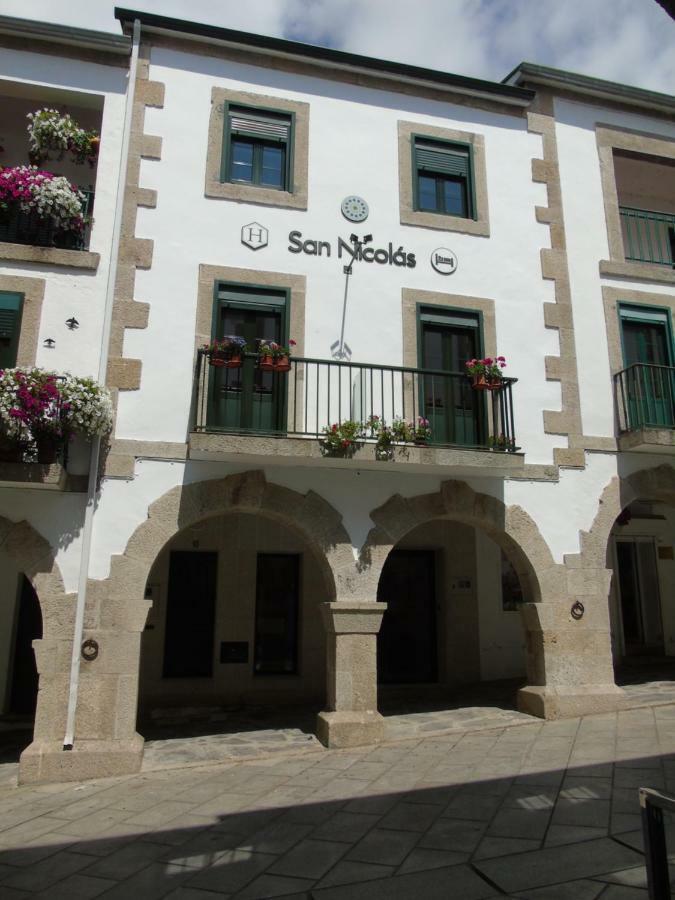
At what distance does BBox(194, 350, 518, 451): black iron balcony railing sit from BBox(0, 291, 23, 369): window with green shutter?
6.63 ft

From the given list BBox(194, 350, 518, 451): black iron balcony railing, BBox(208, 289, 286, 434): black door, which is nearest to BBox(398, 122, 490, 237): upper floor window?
BBox(194, 350, 518, 451): black iron balcony railing

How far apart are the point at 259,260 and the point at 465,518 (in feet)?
13.4

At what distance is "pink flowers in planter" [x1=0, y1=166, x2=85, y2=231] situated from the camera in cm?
755

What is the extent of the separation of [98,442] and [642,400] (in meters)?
6.98

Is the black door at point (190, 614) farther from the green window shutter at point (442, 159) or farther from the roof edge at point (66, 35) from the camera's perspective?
the roof edge at point (66, 35)

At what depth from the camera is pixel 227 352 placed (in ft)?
24.2

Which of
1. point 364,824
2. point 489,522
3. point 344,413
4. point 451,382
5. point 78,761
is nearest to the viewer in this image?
point 364,824

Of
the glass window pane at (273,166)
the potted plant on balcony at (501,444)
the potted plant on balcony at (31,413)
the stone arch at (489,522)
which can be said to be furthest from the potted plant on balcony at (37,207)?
the potted plant on balcony at (501,444)

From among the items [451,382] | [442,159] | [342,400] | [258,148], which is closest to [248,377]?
[342,400]

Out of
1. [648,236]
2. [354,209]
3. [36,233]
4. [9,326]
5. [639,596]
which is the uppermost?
[648,236]

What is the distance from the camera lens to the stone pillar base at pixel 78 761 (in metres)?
6.33

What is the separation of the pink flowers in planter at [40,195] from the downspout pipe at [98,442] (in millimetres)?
558

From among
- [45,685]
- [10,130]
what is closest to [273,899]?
[45,685]

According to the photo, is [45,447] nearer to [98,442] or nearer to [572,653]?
[98,442]
